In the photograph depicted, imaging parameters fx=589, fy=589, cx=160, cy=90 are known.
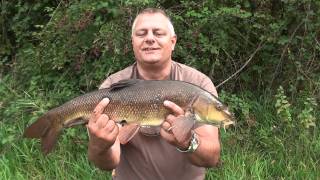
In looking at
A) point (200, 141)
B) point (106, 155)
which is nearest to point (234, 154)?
point (200, 141)

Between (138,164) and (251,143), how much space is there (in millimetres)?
1783

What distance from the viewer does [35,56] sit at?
19.6 ft

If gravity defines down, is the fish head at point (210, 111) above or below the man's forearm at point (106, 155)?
above

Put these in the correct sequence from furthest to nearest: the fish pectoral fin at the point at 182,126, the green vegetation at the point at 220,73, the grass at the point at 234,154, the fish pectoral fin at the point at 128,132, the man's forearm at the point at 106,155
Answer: the green vegetation at the point at 220,73 < the grass at the point at 234,154 < the man's forearm at the point at 106,155 < the fish pectoral fin at the point at 128,132 < the fish pectoral fin at the point at 182,126

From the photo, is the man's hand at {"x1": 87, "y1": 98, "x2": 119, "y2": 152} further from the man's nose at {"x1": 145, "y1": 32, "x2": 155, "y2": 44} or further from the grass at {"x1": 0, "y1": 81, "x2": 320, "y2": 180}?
the grass at {"x1": 0, "y1": 81, "x2": 320, "y2": 180}

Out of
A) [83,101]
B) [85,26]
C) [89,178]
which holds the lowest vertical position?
[89,178]

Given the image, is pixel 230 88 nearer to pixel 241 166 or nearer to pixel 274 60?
pixel 274 60

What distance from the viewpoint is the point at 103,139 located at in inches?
121

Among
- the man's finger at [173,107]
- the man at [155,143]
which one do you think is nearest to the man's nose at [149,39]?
the man at [155,143]

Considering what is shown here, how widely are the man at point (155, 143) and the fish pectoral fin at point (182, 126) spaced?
167mm

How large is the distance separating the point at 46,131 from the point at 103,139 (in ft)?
1.03

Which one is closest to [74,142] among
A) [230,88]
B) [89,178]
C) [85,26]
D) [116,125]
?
[89,178]

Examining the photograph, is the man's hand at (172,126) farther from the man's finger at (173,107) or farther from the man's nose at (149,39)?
the man's nose at (149,39)

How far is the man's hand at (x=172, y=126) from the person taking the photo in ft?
9.82
